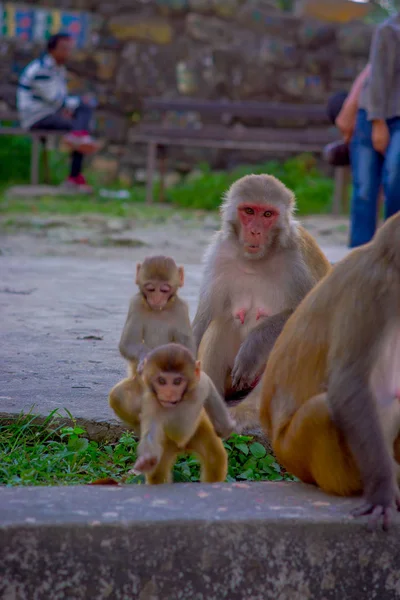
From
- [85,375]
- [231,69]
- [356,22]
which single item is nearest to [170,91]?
[231,69]

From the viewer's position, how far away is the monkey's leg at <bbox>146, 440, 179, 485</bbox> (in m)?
2.62

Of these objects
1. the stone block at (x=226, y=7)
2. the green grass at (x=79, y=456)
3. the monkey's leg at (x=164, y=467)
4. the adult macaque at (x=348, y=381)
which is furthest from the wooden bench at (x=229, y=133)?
the adult macaque at (x=348, y=381)

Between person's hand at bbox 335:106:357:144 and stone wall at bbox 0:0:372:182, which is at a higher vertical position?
stone wall at bbox 0:0:372:182

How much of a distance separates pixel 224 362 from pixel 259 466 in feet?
1.79

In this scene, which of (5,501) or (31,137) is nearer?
(5,501)

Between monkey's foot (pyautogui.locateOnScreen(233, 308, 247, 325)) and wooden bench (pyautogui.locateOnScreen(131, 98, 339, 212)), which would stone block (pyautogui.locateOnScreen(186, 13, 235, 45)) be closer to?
wooden bench (pyautogui.locateOnScreen(131, 98, 339, 212))

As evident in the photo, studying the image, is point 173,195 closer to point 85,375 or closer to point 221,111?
point 221,111

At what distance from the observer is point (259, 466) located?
10.3 feet

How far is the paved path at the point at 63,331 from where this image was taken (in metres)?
3.35

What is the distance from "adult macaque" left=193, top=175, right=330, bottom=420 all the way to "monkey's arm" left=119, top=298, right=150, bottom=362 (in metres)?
0.55

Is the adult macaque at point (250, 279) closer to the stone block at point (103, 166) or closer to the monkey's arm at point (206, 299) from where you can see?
the monkey's arm at point (206, 299)

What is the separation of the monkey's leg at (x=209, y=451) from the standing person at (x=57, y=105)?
972 cm

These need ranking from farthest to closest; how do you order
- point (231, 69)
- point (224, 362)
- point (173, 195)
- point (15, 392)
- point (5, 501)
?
point (231, 69) < point (173, 195) < point (224, 362) < point (15, 392) < point (5, 501)

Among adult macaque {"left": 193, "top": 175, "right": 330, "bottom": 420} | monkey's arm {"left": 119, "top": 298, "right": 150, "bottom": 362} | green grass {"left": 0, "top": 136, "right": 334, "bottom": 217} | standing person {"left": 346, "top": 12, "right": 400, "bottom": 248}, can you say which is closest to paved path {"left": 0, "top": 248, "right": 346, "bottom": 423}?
monkey's arm {"left": 119, "top": 298, "right": 150, "bottom": 362}
